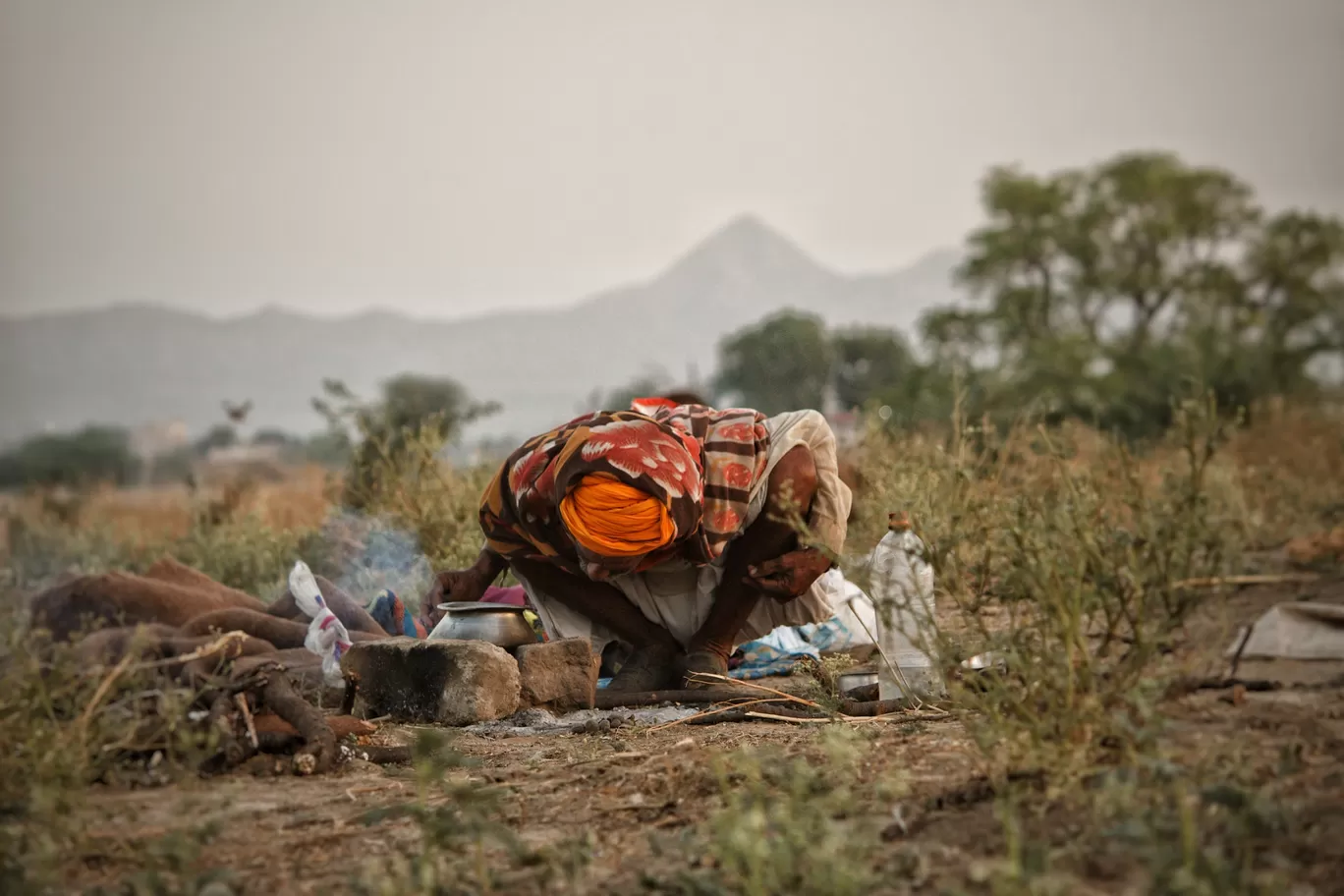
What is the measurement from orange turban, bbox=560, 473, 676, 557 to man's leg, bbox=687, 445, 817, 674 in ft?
1.84

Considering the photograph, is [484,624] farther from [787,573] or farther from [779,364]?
[779,364]

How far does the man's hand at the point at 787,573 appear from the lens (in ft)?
16.5

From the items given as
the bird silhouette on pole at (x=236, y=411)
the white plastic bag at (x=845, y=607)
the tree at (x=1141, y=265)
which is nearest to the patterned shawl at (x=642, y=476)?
the white plastic bag at (x=845, y=607)

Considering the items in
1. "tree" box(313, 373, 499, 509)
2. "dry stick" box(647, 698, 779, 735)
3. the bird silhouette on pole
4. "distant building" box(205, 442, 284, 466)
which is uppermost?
"distant building" box(205, 442, 284, 466)

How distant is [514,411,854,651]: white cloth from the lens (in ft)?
16.8

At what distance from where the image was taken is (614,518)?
14.9 feet

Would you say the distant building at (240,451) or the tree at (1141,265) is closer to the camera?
the tree at (1141,265)

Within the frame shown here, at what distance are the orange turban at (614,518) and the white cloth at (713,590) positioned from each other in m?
0.51

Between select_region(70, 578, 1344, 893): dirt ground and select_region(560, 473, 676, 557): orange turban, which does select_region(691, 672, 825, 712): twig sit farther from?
select_region(560, 473, 676, 557): orange turban

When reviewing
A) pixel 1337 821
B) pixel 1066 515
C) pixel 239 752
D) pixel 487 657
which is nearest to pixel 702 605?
pixel 487 657

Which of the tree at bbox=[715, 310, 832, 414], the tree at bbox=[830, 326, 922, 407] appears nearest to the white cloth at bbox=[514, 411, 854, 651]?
the tree at bbox=[715, 310, 832, 414]

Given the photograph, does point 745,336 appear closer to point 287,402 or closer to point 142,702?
point 142,702

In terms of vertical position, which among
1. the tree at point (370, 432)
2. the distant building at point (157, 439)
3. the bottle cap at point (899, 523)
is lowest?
the bottle cap at point (899, 523)

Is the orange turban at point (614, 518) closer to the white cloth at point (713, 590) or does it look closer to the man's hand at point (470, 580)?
the white cloth at point (713, 590)
